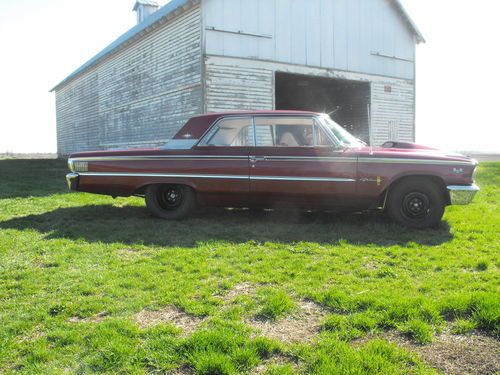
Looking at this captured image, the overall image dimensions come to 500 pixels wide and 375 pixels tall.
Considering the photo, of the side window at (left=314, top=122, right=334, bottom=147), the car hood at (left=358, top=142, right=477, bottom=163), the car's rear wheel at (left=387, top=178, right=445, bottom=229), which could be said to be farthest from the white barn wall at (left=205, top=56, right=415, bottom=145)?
the car's rear wheel at (left=387, top=178, right=445, bottom=229)

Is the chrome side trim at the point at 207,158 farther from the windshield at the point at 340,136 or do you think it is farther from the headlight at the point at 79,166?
the windshield at the point at 340,136

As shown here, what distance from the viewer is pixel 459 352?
261cm

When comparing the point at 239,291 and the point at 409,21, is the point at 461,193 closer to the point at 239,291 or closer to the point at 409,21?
the point at 239,291

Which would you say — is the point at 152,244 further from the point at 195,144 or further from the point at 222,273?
the point at 195,144

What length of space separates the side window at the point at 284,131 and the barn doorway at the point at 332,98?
1070 centimetres

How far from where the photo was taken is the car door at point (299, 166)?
19.7 ft

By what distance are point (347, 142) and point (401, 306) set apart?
136 inches

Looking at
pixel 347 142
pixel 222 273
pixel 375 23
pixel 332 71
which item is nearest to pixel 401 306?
pixel 222 273

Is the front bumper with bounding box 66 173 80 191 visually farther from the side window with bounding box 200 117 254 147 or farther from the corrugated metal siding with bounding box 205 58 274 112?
the corrugated metal siding with bounding box 205 58 274 112

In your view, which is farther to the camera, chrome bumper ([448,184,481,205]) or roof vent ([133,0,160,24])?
roof vent ([133,0,160,24])

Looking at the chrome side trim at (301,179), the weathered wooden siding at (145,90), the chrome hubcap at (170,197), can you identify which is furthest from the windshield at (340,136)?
the weathered wooden siding at (145,90)

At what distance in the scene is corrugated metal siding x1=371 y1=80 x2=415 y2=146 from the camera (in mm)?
17312

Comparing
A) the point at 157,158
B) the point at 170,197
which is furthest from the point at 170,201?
the point at 157,158

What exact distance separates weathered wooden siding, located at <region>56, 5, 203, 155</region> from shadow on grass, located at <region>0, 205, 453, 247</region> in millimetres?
7484
